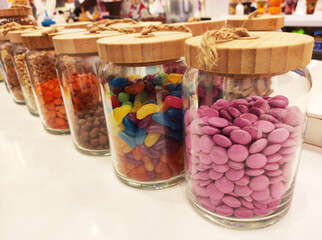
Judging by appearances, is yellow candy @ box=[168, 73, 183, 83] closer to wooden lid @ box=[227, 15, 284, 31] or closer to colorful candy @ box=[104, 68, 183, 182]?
colorful candy @ box=[104, 68, 183, 182]

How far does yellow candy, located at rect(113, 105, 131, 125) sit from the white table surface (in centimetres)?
14

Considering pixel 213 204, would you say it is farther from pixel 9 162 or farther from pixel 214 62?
pixel 9 162

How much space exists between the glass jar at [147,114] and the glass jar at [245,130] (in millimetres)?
52

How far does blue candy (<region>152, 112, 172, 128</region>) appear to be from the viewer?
505 mm

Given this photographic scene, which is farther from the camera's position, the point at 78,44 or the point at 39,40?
the point at 39,40

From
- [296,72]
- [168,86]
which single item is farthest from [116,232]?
[296,72]

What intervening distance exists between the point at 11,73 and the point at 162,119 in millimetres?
898

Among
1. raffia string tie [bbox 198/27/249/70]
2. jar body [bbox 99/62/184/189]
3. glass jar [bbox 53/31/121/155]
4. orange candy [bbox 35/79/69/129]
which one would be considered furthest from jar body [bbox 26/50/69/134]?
raffia string tie [bbox 198/27/249/70]

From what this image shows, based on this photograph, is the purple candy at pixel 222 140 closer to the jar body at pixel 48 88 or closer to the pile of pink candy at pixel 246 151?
the pile of pink candy at pixel 246 151

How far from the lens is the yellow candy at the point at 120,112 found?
0.51 meters

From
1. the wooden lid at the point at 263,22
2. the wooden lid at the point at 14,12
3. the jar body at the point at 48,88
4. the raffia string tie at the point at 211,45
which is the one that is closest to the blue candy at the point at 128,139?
the raffia string tie at the point at 211,45

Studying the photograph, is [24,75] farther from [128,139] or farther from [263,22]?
[263,22]

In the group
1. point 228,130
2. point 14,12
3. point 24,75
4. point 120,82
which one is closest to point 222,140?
point 228,130

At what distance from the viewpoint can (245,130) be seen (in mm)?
385
